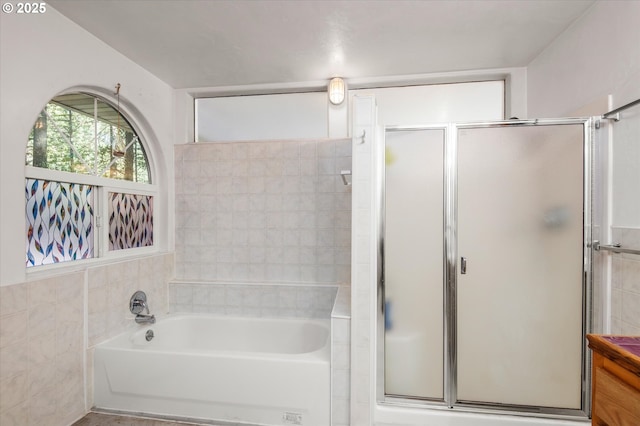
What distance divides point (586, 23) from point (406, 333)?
215 cm

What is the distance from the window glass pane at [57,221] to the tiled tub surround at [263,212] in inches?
34.4

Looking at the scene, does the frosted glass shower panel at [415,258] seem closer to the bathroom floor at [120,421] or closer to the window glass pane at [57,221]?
the bathroom floor at [120,421]

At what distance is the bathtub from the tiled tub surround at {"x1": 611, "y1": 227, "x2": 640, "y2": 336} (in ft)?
5.34

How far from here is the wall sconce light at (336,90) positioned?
273 centimetres

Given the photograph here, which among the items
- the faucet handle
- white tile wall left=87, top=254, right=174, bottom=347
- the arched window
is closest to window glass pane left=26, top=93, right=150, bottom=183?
the arched window

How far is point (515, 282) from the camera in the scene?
187 cm

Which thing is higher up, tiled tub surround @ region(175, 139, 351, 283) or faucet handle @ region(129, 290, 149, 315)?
tiled tub surround @ region(175, 139, 351, 283)

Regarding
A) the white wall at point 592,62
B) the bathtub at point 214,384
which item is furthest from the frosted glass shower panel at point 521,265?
the bathtub at point 214,384

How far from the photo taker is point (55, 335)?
6.10 ft

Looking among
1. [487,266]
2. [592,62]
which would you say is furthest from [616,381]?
[592,62]

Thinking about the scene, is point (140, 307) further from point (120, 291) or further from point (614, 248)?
point (614, 248)

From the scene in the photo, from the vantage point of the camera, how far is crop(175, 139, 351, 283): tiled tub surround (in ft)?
9.25

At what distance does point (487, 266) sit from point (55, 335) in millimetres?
2597

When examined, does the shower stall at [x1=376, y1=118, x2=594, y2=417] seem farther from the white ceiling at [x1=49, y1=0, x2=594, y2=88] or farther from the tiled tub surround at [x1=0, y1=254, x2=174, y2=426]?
the tiled tub surround at [x1=0, y1=254, x2=174, y2=426]
